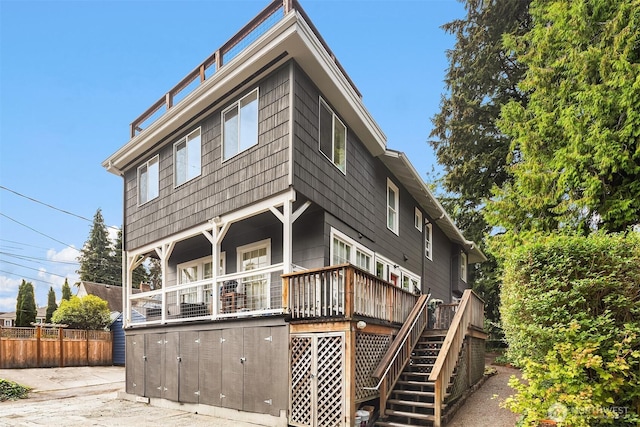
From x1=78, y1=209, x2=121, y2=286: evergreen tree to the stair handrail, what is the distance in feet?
140

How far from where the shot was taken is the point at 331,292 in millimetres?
7305

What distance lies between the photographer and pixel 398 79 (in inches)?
1042

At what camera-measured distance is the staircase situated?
729cm

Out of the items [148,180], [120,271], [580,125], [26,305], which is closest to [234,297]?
[148,180]

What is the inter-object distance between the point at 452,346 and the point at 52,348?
17.3 metres

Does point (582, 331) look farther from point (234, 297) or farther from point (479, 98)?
point (479, 98)

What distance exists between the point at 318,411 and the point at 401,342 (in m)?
2.33

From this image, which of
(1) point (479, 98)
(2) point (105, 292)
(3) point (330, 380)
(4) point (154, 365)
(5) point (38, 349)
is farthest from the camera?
(2) point (105, 292)

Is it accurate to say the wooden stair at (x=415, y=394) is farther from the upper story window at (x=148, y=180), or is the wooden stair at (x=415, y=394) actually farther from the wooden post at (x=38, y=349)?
the wooden post at (x=38, y=349)

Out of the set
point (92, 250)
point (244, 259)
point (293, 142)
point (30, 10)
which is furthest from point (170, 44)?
point (92, 250)

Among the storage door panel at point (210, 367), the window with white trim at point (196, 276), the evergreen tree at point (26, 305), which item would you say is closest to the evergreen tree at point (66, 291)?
the evergreen tree at point (26, 305)

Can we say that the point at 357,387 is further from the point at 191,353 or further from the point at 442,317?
the point at 442,317

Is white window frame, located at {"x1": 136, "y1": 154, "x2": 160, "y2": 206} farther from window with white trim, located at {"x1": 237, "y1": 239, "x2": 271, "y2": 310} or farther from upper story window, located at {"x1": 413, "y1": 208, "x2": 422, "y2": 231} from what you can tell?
upper story window, located at {"x1": 413, "y1": 208, "x2": 422, "y2": 231}

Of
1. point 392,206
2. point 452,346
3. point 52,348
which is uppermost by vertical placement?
point 392,206
